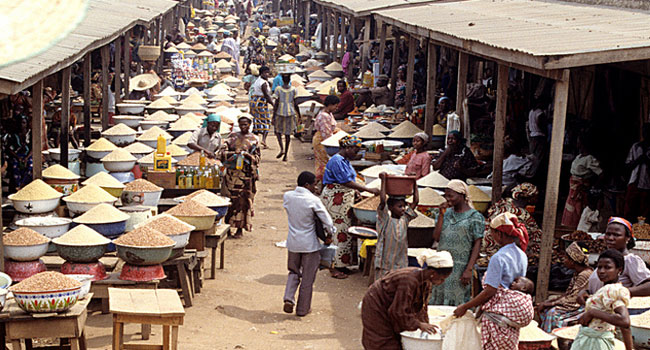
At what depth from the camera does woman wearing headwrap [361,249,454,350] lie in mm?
5430

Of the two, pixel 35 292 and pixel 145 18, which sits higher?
pixel 145 18

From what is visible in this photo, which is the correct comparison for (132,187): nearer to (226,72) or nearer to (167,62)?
(167,62)

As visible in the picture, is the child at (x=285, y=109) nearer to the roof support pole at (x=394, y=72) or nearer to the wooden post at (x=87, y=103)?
the roof support pole at (x=394, y=72)

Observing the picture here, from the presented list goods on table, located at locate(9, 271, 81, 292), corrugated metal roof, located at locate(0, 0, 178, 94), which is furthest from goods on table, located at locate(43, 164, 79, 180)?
goods on table, located at locate(9, 271, 81, 292)

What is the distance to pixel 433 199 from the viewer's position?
968 cm

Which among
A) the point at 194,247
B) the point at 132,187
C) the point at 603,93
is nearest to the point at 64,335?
the point at 194,247

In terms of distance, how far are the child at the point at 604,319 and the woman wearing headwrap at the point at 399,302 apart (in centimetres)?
96

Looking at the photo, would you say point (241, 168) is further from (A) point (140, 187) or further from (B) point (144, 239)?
(B) point (144, 239)

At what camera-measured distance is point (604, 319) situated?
5434mm

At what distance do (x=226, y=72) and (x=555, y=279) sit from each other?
21120 mm

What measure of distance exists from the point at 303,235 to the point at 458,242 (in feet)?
5.56

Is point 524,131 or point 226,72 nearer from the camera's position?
point 524,131

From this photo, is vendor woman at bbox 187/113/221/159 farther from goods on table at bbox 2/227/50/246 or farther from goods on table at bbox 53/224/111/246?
goods on table at bbox 2/227/50/246

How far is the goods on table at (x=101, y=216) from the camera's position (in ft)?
27.2
